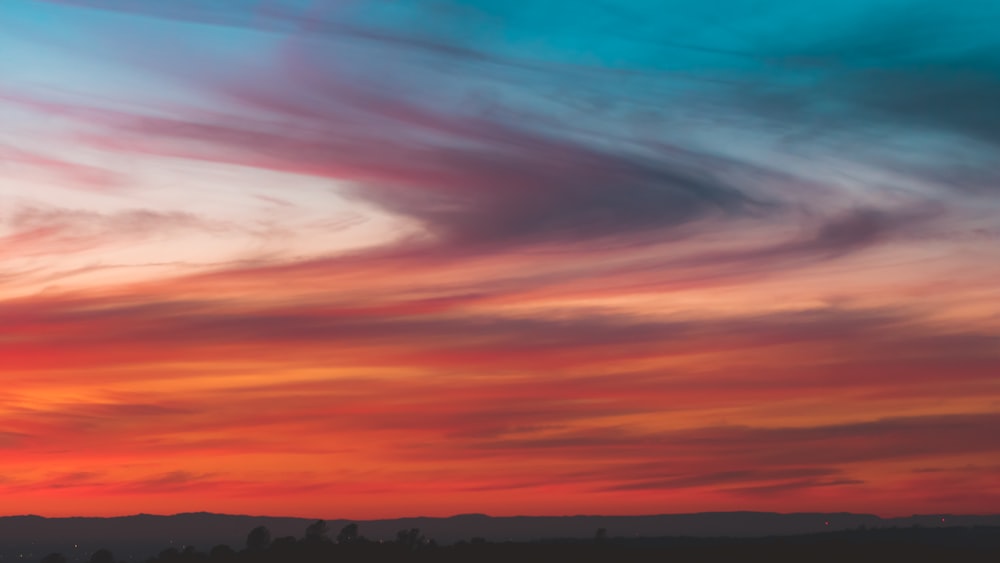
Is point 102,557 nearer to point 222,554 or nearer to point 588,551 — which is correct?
point 222,554

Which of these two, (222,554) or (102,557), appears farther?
(102,557)

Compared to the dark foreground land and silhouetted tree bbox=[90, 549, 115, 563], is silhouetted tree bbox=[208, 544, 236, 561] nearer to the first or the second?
the dark foreground land

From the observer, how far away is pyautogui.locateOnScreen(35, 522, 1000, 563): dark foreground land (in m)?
110

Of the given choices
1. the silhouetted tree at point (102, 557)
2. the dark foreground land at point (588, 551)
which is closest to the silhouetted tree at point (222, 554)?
the dark foreground land at point (588, 551)

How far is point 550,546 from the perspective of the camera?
12112 centimetres

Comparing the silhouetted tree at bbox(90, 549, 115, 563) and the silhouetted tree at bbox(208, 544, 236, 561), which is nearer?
the silhouetted tree at bbox(208, 544, 236, 561)

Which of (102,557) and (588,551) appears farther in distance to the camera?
(102,557)

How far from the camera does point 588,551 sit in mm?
120000

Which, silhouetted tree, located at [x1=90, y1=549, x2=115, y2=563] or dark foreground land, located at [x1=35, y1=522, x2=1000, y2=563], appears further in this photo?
silhouetted tree, located at [x1=90, y1=549, x2=115, y2=563]

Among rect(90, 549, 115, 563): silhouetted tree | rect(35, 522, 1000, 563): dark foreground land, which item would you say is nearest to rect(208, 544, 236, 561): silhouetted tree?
rect(35, 522, 1000, 563): dark foreground land

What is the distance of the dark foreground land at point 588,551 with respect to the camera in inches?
4336

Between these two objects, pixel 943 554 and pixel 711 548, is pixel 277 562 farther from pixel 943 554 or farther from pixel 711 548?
pixel 943 554

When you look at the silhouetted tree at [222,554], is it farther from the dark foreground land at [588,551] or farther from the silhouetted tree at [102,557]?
the silhouetted tree at [102,557]

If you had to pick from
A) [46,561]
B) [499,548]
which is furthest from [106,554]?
[499,548]
